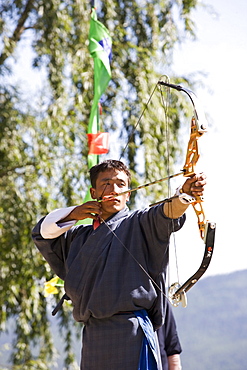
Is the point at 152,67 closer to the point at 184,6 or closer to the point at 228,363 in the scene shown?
the point at 184,6

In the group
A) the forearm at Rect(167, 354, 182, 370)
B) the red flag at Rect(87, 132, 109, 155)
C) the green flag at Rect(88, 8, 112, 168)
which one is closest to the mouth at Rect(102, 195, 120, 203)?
the forearm at Rect(167, 354, 182, 370)

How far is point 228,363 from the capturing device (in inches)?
400

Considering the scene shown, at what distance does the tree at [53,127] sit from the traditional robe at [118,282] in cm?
244

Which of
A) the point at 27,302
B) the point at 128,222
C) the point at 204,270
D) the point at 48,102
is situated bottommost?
the point at 27,302

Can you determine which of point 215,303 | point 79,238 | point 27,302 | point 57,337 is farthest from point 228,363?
point 79,238

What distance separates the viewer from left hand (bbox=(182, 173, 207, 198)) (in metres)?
2.07

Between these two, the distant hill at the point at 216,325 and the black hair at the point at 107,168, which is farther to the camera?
the distant hill at the point at 216,325

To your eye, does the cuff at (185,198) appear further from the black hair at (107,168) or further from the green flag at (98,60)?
the green flag at (98,60)

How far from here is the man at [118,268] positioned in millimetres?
2180

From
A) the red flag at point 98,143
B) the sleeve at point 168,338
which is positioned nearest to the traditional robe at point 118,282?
the sleeve at point 168,338

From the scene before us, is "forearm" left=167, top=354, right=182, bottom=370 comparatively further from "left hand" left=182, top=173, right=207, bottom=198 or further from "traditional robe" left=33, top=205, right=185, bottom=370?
"left hand" left=182, top=173, right=207, bottom=198

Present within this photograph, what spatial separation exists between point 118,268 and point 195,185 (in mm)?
409

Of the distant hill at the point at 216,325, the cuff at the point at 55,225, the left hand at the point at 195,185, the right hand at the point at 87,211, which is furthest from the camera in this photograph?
the distant hill at the point at 216,325

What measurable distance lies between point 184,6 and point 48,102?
1.33 meters
